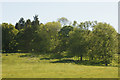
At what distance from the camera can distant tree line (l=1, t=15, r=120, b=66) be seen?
5106 cm

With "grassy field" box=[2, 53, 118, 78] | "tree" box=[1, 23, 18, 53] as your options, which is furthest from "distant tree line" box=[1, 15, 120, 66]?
"grassy field" box=[2, 53, 118, 78]

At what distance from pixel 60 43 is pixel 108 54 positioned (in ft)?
95.4

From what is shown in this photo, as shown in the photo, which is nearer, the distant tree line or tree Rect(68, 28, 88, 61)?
the distant tree line

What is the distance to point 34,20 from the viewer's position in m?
101

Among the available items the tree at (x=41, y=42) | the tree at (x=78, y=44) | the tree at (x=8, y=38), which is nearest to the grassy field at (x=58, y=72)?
the tree at (x=78, y=44)

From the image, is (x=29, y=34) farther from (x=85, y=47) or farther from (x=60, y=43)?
(x=85, y=47)

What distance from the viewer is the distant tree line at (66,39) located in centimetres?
5106

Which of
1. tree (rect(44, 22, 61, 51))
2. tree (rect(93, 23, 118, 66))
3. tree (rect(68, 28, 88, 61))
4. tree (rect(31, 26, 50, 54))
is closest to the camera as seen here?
tree (rect(93, 23, 118, 66))

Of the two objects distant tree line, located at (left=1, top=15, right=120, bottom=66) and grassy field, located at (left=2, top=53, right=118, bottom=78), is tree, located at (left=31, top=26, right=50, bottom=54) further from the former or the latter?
grassy field, located at (left=2, top=53, right=118, bottom=78)

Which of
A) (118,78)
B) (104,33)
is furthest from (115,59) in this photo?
(118,78)

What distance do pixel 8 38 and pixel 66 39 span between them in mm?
35321

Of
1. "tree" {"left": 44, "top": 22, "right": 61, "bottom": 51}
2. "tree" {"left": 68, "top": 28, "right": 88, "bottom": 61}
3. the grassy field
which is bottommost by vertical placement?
the grassy field

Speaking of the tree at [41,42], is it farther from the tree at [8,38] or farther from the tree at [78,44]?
the tree at [78,44]

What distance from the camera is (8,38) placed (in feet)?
298
